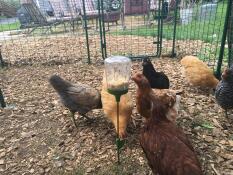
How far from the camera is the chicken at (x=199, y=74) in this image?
188 inches

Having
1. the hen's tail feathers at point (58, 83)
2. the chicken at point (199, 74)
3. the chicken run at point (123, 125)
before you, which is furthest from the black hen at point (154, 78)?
the hen's tail feathers at point (58, 83)

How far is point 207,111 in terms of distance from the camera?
4.39 meters

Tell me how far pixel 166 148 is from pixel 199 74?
2606mm

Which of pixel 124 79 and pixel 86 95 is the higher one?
pixel 124 79

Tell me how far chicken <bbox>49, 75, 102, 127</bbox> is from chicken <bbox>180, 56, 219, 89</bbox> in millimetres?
1942

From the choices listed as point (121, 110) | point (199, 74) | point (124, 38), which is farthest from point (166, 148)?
point (124, 38)

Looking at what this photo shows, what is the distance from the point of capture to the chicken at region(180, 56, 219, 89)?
15.7 feet

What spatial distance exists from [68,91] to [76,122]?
61 cm

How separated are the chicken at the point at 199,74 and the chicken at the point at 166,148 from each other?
213 centimetres

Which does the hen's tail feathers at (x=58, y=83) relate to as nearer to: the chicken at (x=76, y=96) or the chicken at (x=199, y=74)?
the chicken at (x=76, y=96)

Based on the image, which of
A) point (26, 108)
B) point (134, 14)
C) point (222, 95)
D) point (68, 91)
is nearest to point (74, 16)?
point (134, 14)

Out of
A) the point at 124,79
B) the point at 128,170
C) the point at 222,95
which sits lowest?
the point at 128,170

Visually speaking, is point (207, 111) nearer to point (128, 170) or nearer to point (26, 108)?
point (128, 170)

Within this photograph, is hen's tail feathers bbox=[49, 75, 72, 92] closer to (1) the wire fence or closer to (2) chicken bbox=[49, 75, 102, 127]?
(2) chicken bbox=[49, 75, 102, 127]
